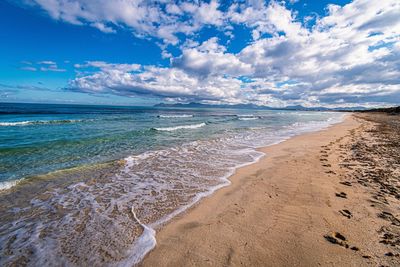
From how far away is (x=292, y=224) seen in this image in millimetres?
4383

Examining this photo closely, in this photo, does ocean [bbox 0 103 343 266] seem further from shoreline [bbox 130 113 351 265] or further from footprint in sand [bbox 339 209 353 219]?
footprint in sand [bbox 339 209 353 219]

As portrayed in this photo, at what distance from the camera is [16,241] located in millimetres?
4066

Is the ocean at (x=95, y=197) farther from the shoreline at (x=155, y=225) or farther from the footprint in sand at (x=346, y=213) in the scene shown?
the footprint in sand at (x=346, y=213)

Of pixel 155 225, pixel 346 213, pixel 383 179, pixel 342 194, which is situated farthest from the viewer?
pixel 383 179

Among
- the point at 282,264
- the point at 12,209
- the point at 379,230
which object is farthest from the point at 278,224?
the point at 12,209

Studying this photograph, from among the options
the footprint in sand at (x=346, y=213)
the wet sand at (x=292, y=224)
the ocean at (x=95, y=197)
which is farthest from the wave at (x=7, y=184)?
the footprint in sand at (x=346, y=213)

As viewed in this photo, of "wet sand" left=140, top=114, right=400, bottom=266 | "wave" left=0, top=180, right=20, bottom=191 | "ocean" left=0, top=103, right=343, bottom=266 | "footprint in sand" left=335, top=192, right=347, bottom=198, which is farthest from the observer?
"wave" left=0, top=180, right=20, bottom=191

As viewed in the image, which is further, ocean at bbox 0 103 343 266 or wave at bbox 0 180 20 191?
wave at bbox 0 180 20 191

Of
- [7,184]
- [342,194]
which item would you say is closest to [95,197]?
[7,184]

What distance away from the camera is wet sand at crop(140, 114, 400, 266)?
134 inches

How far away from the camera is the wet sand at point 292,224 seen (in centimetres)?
341

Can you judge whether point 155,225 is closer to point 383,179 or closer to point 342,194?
point 342,194

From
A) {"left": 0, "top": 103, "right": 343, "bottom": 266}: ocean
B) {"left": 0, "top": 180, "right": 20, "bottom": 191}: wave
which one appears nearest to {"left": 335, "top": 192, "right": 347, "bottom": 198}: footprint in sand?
{"left": 0, "top": 103, "right": 343, "bottom": 266}: ocean

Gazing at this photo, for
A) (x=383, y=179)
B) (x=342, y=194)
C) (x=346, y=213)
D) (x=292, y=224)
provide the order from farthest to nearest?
(x=383, y=179) < (x=342, y=194) < (x=346, y=213) < (x=292, y=224)
